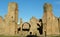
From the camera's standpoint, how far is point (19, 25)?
33500 millimetres

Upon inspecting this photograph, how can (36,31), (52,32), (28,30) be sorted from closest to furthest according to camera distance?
(52,32) → (36,31) → (28,30)

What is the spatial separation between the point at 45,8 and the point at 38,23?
15.0 feet

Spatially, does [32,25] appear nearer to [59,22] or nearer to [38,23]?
[38,23]

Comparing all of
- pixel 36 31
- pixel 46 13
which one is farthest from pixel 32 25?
pixel 46 13

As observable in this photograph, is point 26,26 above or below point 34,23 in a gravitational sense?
below

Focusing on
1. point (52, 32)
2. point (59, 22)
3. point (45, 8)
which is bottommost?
point (52, 32)

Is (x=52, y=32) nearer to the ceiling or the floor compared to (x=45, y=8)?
nearer to the floor

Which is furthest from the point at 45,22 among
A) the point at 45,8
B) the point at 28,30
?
the point at 28,30

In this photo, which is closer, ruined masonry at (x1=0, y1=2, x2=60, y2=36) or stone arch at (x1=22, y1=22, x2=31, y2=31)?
ruined masonry at (x1=0, y1=2, x2=60, y2=36)

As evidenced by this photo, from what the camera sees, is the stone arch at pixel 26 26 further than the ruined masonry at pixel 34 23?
Yes

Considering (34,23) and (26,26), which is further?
(26,26)

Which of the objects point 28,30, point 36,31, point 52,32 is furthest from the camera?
point 28,30

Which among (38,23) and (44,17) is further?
(38,23)

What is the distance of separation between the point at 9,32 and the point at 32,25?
18.3ft
